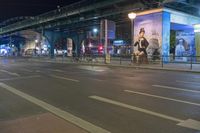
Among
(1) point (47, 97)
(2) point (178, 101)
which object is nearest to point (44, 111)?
(1) point (47, 97)

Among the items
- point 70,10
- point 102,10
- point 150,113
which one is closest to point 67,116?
point 150,113

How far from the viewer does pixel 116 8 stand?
36.6 meters

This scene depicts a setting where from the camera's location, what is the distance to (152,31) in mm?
31859

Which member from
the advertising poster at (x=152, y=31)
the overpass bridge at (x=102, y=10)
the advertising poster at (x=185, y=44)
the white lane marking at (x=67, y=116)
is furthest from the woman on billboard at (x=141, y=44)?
the white lane marking at (x=67, y=116)

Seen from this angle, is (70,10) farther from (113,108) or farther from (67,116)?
(67,116)

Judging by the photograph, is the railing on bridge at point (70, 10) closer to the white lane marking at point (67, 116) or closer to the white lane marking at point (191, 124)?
the white lane marking at point (67, 116)

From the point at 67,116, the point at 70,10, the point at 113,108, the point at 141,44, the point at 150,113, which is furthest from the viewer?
the point at 70,10

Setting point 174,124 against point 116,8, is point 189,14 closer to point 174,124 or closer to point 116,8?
point 116,8

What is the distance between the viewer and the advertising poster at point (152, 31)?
31031 millimetres

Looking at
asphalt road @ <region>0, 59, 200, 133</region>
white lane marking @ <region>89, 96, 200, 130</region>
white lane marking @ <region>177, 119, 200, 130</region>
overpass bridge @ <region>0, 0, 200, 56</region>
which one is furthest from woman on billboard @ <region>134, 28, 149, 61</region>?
white lane marking @ <region>177, 119, 200, 130</region>

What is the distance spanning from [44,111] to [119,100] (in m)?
2.60

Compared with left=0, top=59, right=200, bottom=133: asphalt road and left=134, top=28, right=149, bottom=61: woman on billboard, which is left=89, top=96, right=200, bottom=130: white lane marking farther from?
left=134, top=28, right=149, bottom=61: woman on billboard

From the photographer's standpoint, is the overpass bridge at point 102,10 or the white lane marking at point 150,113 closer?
the white lane marking at point 150,113

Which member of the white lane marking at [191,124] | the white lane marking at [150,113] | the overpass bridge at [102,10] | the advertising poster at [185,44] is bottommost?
the white lane marking at [191,124]
